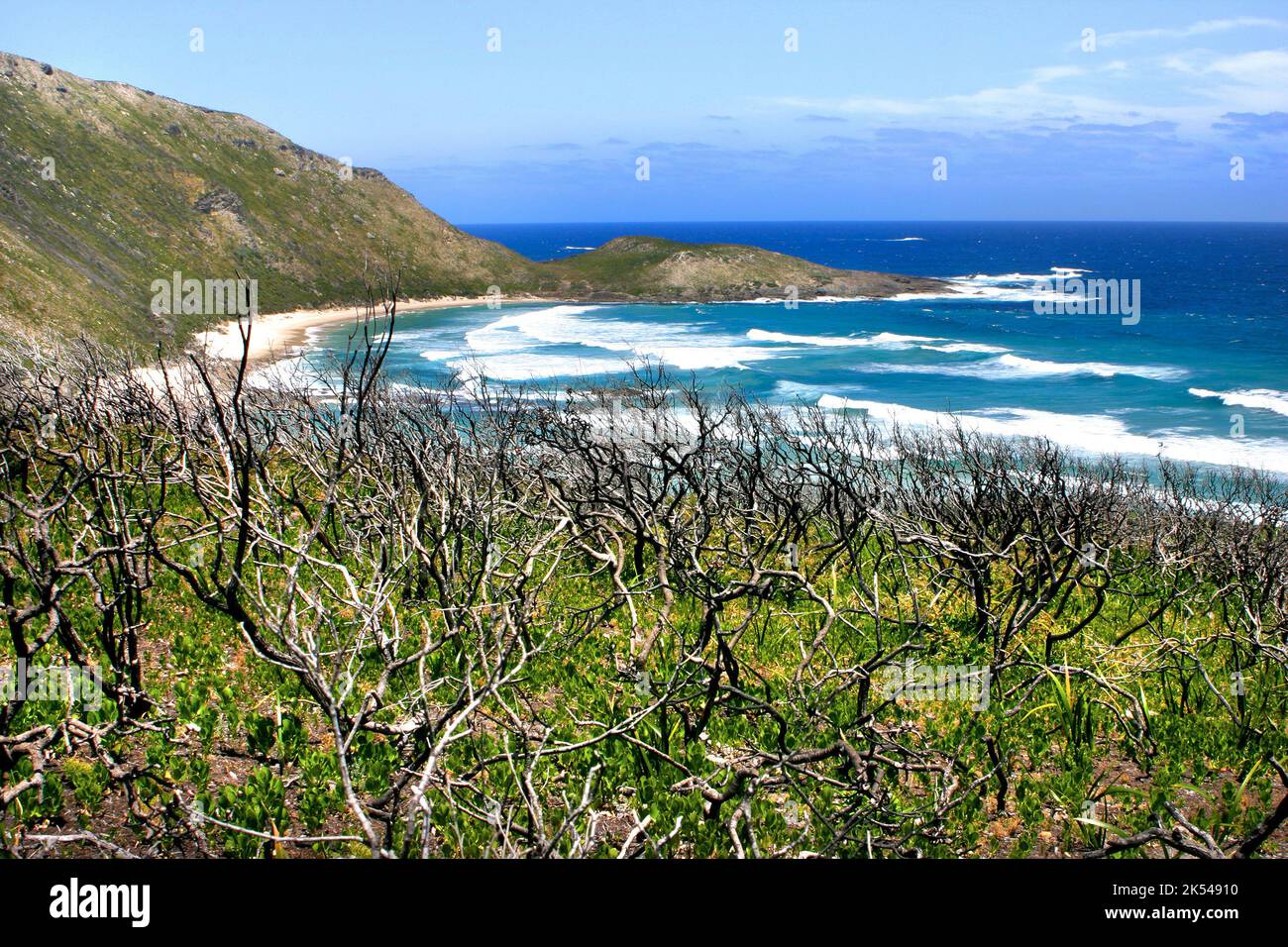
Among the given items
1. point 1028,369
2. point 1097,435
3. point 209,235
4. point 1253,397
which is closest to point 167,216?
point 209,235

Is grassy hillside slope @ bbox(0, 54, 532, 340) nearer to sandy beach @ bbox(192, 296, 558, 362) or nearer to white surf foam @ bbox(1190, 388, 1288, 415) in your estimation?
sandy beach @ bbox(192, 296, 558, 362)

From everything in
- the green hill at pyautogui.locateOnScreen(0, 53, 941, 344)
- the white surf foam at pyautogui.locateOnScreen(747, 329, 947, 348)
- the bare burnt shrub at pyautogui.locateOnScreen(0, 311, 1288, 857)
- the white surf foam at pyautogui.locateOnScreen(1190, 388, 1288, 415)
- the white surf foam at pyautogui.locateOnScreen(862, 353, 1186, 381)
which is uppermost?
the green hill at pyautogui.locateOnScreen(0, 53, 941, 344)

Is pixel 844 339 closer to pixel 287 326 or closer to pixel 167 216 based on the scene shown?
pixel 287 326

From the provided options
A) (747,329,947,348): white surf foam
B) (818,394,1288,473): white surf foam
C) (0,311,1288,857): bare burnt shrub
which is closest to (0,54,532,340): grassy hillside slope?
(747,329,947,348): white surf foam

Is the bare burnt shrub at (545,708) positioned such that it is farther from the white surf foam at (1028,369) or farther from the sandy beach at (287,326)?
the white surf foam at (1028,369)

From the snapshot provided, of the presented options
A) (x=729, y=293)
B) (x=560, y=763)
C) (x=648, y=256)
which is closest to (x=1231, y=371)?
(x=729, y=293)

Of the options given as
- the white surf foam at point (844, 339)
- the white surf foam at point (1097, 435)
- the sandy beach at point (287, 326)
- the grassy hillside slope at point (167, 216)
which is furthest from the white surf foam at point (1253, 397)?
the grassy hillside slope at point (167, 216)
